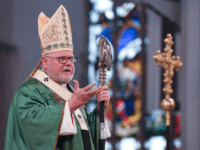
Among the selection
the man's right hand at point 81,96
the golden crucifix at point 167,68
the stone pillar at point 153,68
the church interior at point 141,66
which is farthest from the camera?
the stone pillar at point 153,68

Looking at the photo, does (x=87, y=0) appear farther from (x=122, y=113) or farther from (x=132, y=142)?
(x=132, y=142)

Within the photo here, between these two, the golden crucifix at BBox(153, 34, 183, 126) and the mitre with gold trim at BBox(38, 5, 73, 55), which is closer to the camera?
the mitre with gold trim at BBox(38, 5, 73, 55)

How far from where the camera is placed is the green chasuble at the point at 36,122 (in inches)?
70.4

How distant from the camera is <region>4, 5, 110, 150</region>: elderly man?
179cm

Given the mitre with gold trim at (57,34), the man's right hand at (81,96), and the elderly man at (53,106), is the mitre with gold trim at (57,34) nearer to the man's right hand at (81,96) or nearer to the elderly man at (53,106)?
the elderly man at (53,106)

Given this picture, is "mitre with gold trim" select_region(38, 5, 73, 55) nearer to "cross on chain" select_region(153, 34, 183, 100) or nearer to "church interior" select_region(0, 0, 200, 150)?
"cross on chain" select_region(153, 34, 183, 100)

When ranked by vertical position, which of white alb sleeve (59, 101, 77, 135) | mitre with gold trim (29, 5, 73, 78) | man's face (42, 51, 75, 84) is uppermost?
mitre with gold trim (29, 5, 73, 78)

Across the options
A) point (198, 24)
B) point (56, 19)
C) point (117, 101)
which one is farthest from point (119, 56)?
point (56, 19)

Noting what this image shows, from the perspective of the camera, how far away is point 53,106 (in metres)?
1.84

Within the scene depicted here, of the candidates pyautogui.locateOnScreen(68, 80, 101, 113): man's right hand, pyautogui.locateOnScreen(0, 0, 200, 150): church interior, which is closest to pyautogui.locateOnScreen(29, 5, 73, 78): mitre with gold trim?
pyautogui.locateOnScreen(68, 80, 101, 113): man's right hand

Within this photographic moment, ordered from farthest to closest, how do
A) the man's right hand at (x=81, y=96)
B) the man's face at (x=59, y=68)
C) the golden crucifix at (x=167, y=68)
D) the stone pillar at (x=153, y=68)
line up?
1. the stone pillar at (x=153, y=68)
2. the golden crucifix at (x=167, y=68)
3. the man's face at (x=59, y=68)
4. the man's right hand at (x=81, y=96)

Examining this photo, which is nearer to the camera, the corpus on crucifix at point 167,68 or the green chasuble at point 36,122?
the green chasuble at point 36,122

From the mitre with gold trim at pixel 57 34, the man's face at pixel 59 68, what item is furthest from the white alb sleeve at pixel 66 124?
the mitre with gold trim at pixel 57 34

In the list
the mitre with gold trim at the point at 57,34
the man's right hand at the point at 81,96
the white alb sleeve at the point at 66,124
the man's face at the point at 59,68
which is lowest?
the white alb sleeve at the point at 66,124
